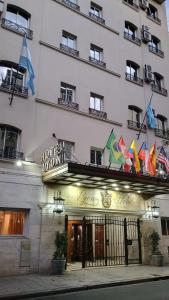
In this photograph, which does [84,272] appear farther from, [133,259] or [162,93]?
[162,93]

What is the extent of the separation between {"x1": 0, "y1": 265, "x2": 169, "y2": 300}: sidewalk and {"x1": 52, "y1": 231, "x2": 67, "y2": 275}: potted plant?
380mm

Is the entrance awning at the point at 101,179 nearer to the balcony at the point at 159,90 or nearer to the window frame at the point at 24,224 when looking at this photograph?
the window frame at the point at 24,224

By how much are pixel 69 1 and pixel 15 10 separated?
4370 millimetres

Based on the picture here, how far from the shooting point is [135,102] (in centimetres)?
2011

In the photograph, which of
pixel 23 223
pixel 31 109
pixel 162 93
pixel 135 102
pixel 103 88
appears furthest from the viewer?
pixel 162 93

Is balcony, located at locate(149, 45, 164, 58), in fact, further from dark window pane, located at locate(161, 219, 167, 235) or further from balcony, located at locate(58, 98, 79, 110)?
dark window pane, located at locate(161, 219, 167, 235)

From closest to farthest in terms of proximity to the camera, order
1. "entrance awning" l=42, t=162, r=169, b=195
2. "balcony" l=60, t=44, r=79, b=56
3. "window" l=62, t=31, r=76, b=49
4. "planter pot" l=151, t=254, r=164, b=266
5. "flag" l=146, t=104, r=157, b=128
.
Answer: "entrance awning" l=42, t=162, r=169, b=195 → "planter pot" l=151, t=254, r=164, b=266 → "balcony" l=60, t=44, r=79, b=56 → "window" l=62, t=31, r=76, b=49 → "flag" l=146, t=104, r=157, b=128

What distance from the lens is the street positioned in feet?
29.9

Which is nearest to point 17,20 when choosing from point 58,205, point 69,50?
point 69,50

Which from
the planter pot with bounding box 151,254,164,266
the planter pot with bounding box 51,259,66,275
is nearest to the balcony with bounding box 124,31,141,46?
A: the planter pot with bounding box 151,254,164,266

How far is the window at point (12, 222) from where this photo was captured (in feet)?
42.3

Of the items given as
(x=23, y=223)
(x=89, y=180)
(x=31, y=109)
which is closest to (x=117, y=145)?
(x=89, y=180)

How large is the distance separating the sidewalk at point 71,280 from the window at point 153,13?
20.3 meters

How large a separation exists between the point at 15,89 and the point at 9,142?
9.09ft
